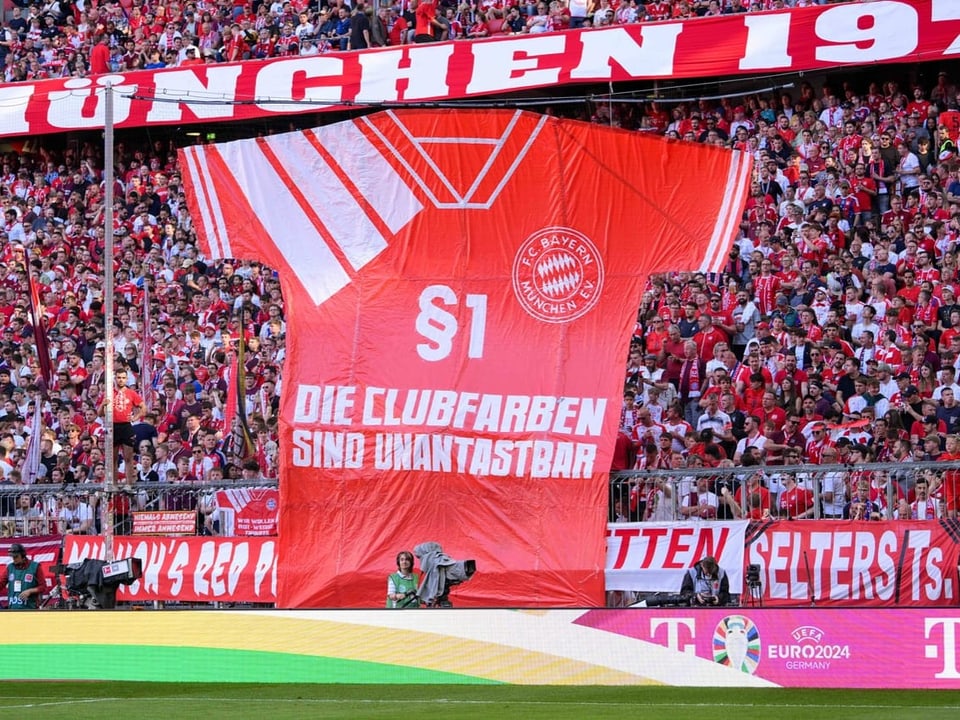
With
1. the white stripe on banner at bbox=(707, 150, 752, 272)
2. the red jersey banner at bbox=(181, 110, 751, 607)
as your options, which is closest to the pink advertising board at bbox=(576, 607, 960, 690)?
the red jersey banner at bbox=(181, 110, 751, 607)

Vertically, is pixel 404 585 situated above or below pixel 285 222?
below

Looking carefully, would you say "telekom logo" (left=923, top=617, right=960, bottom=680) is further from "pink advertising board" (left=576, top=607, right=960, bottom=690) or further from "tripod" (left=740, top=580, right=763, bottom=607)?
"tripod" (left=740, top=580, right=763, bottom=607)

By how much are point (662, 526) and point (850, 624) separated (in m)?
3.61

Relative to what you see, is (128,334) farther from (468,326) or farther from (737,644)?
(737,644)

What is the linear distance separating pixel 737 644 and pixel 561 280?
167 inches

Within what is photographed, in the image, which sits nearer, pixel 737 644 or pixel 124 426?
pixel 737 644

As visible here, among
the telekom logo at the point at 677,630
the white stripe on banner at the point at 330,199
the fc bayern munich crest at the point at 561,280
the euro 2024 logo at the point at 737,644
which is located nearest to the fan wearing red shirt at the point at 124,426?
the white stripe on banner at the point at 330,199

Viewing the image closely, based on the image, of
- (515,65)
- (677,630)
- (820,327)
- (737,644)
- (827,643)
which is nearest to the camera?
(827,643)

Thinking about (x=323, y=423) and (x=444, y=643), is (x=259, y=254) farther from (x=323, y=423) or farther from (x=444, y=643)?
(x=444, y=643)

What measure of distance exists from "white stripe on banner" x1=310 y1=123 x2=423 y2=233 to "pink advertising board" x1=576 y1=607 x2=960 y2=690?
16.4ft

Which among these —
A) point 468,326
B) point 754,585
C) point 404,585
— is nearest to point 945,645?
point 754,585

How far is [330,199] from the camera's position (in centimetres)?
1670

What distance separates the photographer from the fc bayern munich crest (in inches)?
629

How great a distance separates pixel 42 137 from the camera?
1221 inches
